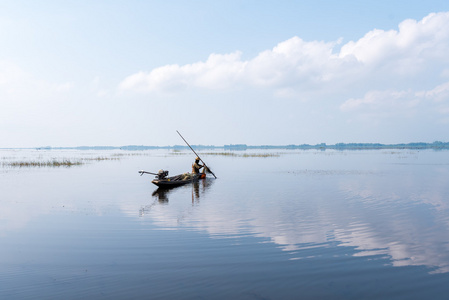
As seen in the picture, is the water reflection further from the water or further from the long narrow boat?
the long narrow boat

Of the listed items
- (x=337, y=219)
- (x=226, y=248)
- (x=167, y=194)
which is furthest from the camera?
(x=167, y=194)

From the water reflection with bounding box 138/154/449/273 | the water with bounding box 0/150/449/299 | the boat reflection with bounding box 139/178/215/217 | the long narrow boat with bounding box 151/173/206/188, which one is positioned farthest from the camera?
the long narrow boat with bounding box 151/173/206/188

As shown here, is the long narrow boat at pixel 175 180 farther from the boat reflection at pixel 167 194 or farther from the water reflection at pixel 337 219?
the water reflection at pixel 337 219

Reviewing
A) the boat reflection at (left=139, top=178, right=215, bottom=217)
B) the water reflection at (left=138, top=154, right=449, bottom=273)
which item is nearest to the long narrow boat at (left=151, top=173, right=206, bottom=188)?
the boat reflection at (left=139, top=178, right=215, bottom=217)

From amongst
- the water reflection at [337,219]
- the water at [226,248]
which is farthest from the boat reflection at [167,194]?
the water at [226,248]

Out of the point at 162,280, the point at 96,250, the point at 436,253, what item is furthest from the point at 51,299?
the point at 436,253

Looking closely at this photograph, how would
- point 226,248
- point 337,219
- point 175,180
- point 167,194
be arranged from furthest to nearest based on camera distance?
1. point 175,180
2. point 167,194
3. point 337,219
4. point 226,248

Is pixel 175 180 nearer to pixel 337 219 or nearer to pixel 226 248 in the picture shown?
pixel 337 219

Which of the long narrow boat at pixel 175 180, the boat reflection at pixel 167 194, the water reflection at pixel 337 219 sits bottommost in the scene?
the water reflection at pixel 337 219

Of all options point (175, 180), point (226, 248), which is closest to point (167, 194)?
point (175, 180)

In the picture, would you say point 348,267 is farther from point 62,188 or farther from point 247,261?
point 62,188

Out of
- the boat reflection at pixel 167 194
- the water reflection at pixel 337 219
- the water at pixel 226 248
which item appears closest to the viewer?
the water at pixel 226 248

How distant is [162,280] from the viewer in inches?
307

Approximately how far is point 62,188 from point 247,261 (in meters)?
21.7
